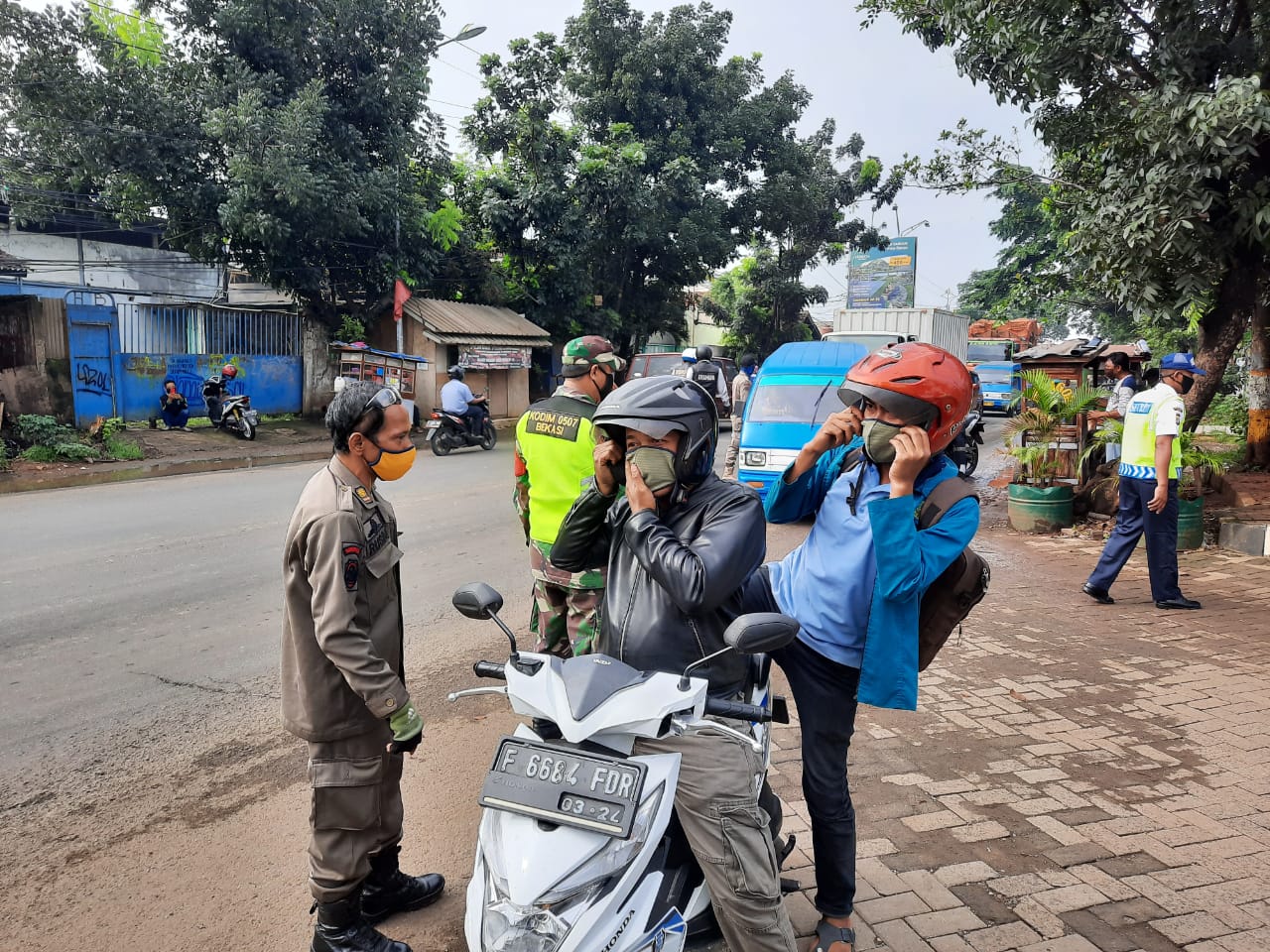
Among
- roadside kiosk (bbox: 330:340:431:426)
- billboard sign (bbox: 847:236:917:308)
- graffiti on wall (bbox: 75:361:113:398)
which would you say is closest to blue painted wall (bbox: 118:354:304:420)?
graffiti on wall (bbox: 75:361:113:398)

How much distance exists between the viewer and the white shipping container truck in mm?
23656

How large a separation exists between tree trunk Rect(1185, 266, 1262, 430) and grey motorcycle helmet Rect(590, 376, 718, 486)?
876 cm

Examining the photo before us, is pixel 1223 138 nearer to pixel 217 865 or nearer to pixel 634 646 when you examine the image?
pixel 634 646

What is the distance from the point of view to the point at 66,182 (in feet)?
59.5

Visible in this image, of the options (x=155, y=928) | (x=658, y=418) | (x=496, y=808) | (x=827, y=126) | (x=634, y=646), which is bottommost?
(x=155, y=928)

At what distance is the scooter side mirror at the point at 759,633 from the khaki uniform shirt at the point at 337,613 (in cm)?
97

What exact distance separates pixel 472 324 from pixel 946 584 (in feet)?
66.3

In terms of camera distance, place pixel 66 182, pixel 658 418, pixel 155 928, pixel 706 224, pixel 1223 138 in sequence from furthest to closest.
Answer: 1. pixel 706 224
2. pixel 66 182
3. pixel 1223 138
4. pixel 155 928
5. pixel 658 418

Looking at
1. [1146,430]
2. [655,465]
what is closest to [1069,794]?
[655,465]

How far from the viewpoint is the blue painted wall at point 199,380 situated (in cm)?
1650

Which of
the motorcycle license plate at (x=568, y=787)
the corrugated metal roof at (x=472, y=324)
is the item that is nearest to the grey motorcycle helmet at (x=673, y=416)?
the motorcycle license plate at (x=568, y=787)

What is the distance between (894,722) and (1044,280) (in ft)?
49.2

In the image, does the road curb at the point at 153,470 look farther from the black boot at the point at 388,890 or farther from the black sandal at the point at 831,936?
the black sandal at the point at 831,936

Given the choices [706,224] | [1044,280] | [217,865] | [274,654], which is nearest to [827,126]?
[706,224]
